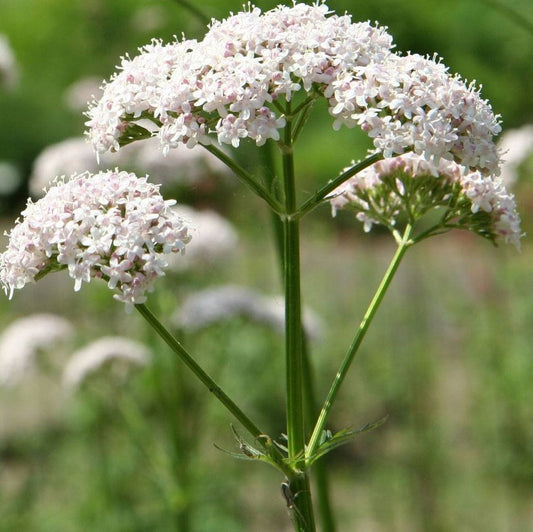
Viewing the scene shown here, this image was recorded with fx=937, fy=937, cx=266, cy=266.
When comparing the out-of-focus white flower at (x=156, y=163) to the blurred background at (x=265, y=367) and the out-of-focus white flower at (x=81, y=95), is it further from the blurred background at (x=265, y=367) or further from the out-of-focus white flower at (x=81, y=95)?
the out-of-focus white flower at (x=81, y=95)

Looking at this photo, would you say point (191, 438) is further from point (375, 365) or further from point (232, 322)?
point (375, 365)

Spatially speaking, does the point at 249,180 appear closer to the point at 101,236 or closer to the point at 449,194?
the point at 101,236

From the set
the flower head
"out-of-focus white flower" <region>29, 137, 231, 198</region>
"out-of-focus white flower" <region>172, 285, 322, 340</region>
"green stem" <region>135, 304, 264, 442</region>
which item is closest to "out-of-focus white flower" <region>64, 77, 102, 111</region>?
"out-of-focus white flower" <region>29, 137, 231, 198</region>

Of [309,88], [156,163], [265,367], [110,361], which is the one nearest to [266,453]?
[309,88]

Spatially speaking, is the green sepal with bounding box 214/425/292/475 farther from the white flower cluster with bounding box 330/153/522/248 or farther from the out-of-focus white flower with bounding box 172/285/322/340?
the out-of-focus white flower with bounding box 172/285/322/340

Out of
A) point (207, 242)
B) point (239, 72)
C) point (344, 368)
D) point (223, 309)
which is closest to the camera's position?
point (239, 72)

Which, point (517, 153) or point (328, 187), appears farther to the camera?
point (517, 153)
